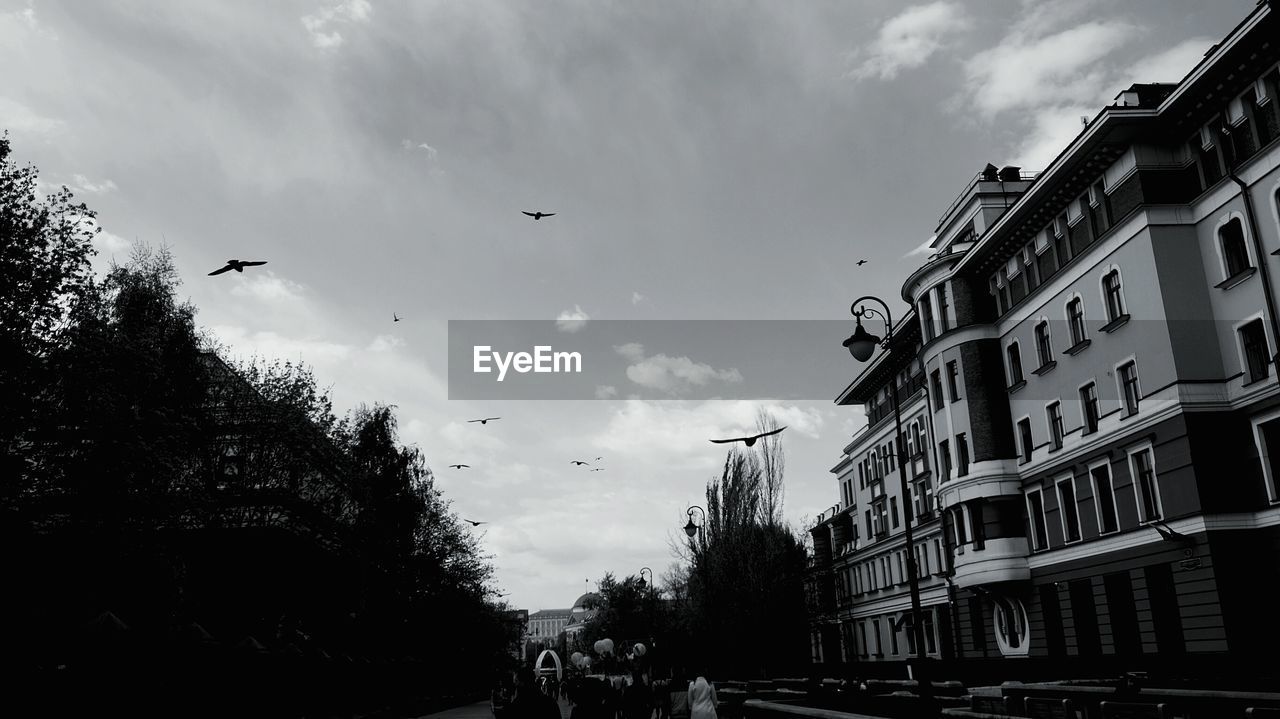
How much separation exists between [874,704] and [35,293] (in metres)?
20.7

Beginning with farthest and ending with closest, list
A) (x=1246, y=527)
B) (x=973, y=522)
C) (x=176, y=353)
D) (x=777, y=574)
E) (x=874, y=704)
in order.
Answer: (x=777, y=574) → (x=973, y=522) → (x=176, y=353) → (x=1246, y=527) → (x=874, y=704)

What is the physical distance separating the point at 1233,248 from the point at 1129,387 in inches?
196

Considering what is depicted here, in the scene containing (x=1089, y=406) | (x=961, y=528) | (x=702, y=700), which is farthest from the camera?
(x=961, y=528)

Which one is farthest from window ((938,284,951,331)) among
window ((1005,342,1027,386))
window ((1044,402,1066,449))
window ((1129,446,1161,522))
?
window ((1129,446,1161,522))

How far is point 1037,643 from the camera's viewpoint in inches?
1283

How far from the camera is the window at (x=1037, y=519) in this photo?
32719 mm

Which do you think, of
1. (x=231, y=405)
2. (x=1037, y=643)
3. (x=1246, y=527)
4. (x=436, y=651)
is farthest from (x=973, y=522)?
(x=436, y=651)

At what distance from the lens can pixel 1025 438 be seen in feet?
113

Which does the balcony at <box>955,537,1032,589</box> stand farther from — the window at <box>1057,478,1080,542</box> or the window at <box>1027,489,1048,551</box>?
the window at <box>1057,478,1080,542</box>

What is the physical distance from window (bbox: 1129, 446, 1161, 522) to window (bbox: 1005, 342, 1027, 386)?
8013mm

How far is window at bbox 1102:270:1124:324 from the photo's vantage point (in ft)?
91.1

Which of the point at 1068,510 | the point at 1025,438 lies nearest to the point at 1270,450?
the point at 1068,510

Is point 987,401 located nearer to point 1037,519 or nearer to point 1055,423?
point 1055,423

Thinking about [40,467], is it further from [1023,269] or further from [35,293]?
[1023,269]
